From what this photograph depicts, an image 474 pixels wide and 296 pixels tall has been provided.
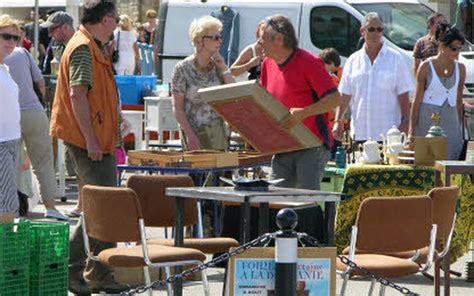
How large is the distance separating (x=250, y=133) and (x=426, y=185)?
1.56 m

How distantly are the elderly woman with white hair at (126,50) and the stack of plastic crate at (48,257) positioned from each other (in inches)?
606

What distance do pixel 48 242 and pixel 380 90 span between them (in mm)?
4429

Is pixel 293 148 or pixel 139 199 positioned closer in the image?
pixel 139 199

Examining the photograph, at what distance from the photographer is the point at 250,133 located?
10.5 m

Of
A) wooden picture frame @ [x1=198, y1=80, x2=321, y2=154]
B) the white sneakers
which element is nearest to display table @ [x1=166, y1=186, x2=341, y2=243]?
wooden picture frame @ [x1=198, y1=80, x2=321, y2=154]

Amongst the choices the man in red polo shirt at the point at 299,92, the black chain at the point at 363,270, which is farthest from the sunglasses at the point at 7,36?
the black chain at the point at 363,270

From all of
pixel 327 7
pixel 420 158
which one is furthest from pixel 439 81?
pixel 327 7

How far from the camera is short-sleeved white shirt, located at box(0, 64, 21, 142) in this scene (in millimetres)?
10828

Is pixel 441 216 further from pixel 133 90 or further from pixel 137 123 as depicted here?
pixel 133 90

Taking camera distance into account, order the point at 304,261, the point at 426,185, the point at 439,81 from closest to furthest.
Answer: the point at 304,261, the point at 426,185, the point at 439,81

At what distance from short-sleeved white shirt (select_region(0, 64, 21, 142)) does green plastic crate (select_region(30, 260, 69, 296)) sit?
1.80 m

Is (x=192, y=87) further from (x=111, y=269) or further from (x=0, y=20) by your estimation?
(x=111, y=269)

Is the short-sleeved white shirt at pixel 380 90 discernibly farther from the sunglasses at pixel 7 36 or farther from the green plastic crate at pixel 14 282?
the green plastic crate at pixel 14 282

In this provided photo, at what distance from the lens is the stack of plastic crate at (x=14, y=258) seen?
8773 mm
